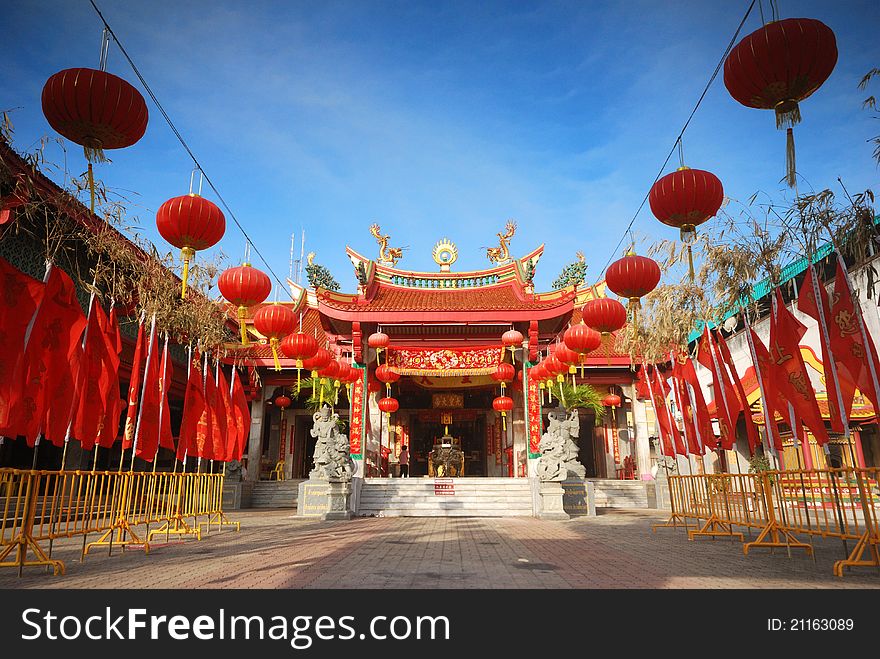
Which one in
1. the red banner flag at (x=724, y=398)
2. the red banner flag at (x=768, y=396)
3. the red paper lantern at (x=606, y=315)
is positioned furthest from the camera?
the red paper lantern at (x=606, y=315)

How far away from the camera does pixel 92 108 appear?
4625mm

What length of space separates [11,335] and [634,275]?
7.44 metres

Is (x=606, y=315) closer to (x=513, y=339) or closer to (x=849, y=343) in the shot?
(x=849, y=343)

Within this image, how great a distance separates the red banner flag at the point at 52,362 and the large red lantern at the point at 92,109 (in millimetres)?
1492

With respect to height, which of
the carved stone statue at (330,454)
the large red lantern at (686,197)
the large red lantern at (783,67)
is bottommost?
the carved stone statue at (330,454)

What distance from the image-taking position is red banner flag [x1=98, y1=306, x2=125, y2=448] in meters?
6.95

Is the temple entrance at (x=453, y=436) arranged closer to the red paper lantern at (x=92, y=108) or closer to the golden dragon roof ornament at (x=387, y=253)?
the golden dragon roof ornament at (x=387, y=253)

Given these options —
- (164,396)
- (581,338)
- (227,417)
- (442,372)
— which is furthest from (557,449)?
(164,396)

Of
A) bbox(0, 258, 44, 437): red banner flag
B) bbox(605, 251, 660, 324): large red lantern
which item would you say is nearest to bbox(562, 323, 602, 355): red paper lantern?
bbox(605, 251, 660, 324): large red lantern

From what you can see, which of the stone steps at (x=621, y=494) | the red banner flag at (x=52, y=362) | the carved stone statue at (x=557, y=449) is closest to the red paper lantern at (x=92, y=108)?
the red banner flag at (x=52, y=362)

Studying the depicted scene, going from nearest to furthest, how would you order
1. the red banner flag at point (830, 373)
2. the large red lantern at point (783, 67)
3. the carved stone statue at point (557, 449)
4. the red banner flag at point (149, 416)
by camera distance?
the large red lantern at point (783, 67)
the red banner flag at point (830, 373)
the red banner flag at point (149, 416)
the carved stone statue at point (557, 449)

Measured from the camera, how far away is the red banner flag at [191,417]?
8719 millimetres

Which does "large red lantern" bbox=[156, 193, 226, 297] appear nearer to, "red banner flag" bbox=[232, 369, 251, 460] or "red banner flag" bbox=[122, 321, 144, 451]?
"red banner flag" bbox=[122, 321, 144, 451]

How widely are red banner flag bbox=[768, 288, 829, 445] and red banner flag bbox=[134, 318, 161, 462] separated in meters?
8.56
